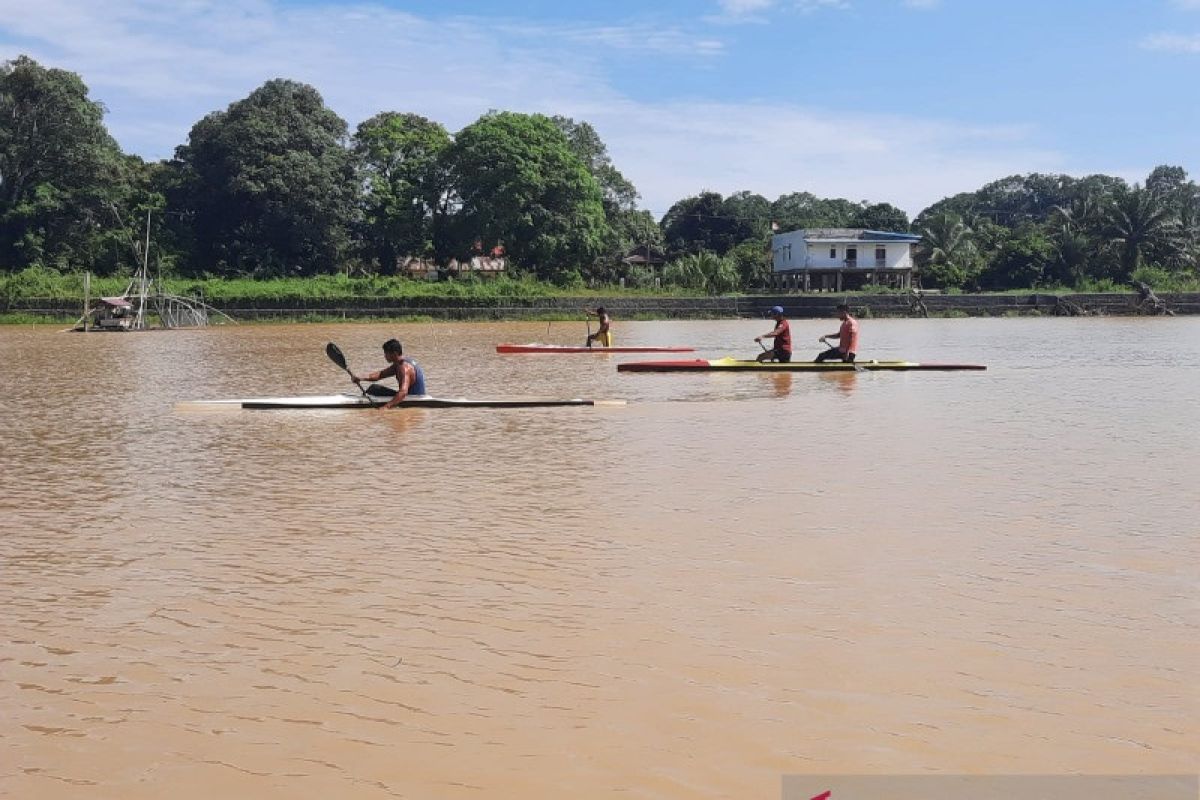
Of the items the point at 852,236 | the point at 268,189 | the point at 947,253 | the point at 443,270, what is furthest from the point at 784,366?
the point at 947,253

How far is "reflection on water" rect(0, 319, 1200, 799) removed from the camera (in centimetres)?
342

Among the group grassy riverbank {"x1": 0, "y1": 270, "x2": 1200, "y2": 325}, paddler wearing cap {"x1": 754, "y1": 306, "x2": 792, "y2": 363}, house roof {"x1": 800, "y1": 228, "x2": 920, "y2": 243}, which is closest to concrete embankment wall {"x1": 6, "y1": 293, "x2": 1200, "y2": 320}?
grassy riverbank {"x1": 0, "y1": 270, "x2": 1200, "y2": 325}

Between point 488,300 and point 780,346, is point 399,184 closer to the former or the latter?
point 488,300

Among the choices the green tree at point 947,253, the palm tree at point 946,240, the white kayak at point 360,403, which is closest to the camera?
the white kayak at point 360,403

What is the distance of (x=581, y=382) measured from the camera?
1695 cm

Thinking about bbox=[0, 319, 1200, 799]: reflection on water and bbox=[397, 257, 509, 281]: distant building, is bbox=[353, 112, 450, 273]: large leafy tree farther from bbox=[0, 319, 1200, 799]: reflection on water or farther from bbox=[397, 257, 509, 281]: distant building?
bbox=[0, 319, 1200, 799]: reflection on water

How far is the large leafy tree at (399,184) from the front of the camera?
50.9 m

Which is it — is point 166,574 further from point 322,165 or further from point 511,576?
point 322,165

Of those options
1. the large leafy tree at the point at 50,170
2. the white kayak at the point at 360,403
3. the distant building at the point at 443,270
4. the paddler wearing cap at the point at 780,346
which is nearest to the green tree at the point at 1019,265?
the distant building at the point at 443,270

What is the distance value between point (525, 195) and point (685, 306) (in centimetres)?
803

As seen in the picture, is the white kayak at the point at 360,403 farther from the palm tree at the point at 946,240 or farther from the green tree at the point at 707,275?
the palm tree at the point at 946,240

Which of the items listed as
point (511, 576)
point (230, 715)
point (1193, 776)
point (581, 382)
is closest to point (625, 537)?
point (511, 576)

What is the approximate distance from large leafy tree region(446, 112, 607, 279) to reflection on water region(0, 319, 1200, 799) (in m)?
37.6

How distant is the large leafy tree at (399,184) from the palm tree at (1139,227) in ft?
104
